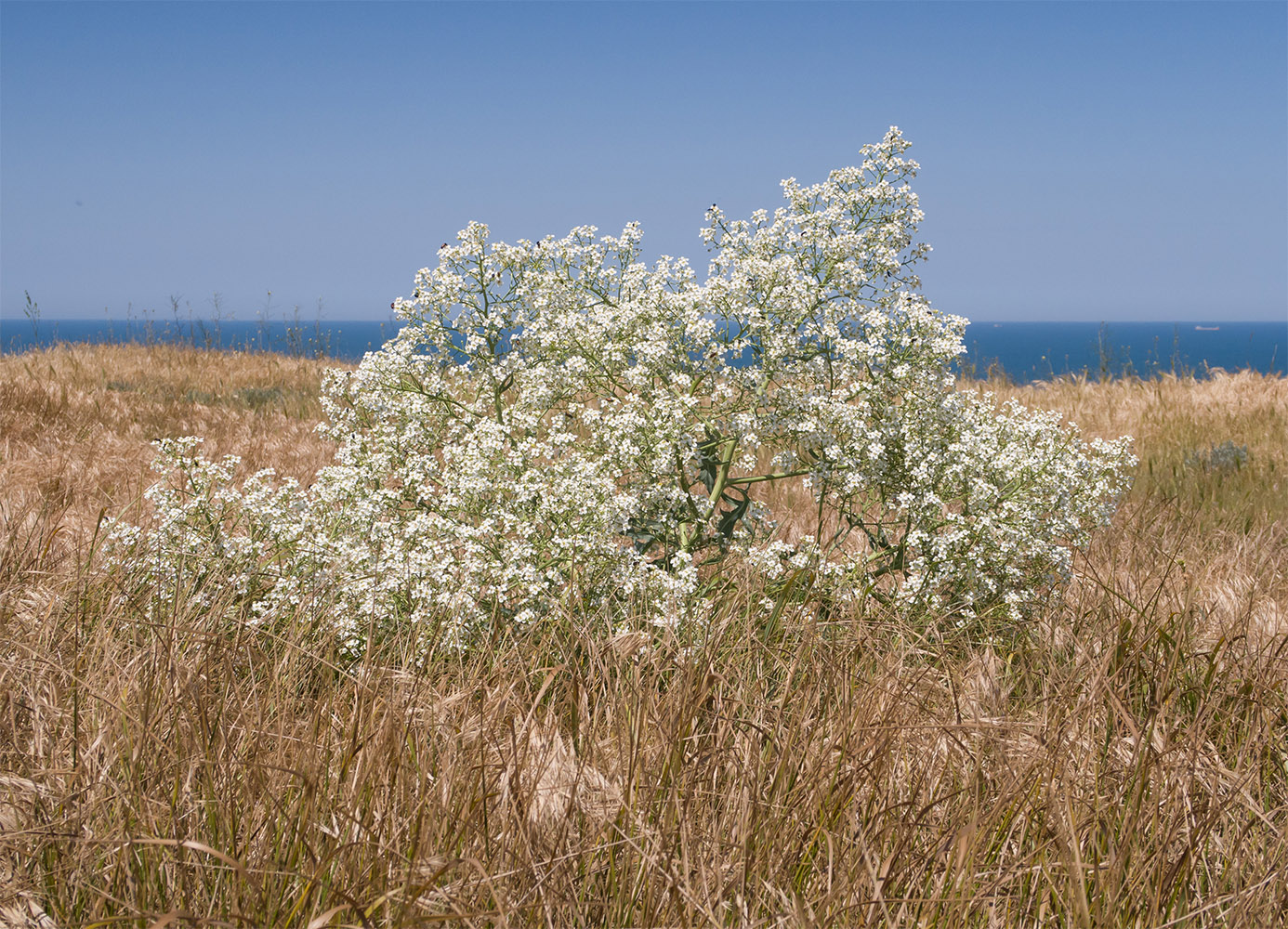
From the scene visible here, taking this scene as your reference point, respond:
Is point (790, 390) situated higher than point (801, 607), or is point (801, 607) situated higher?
point (790, 390)

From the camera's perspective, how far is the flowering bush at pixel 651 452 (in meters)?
3.59

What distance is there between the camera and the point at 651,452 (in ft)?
12.1

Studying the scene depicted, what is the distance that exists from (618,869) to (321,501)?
8.85 feet

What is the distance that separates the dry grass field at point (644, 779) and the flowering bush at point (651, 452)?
10.1 inches

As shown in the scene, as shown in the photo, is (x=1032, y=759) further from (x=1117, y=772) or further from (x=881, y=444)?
(x=881, y=444)

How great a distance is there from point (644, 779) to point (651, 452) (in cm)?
158

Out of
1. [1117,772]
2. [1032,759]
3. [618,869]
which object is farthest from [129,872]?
[1117,772]

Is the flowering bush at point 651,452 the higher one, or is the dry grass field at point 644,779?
the flowering bush at point 651,452

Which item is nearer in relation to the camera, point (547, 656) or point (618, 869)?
point (618, 869)

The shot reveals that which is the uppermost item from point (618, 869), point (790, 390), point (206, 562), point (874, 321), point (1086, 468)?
point (874, 321)

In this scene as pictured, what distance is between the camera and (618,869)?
2.08 metres

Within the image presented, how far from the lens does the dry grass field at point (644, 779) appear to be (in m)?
1.96

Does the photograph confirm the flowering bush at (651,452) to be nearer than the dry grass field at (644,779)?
No

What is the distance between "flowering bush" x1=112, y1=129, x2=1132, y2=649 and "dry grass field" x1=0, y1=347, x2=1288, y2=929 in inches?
10.1
